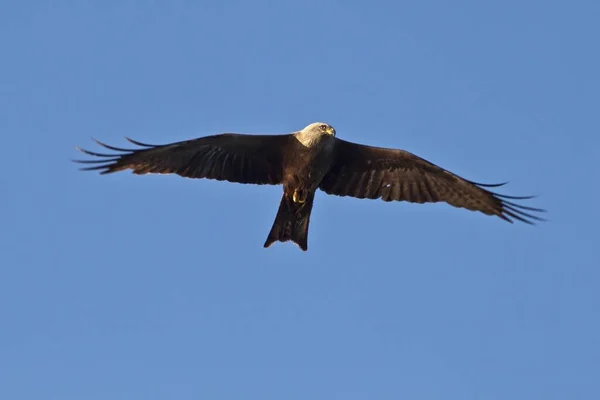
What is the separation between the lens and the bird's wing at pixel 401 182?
20.2 m

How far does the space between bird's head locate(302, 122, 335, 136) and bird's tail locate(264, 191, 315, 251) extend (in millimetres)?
1041

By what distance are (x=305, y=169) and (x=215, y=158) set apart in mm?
1441

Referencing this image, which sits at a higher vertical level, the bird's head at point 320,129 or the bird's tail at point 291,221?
the bird's head at point 320,129

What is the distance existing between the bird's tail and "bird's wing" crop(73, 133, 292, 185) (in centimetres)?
48

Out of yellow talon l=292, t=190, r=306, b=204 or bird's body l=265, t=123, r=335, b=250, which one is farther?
yellow talon l=292, t=190, r=306, b=204

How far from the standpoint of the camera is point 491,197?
20.4m

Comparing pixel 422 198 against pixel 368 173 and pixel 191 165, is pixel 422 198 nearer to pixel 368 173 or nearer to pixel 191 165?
pixel 368 173

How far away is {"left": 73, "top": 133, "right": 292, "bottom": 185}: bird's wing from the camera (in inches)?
746

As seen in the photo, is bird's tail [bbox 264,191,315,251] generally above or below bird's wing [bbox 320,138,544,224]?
below

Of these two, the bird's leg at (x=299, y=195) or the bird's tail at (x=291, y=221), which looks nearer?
the bird's leg at (x=299, y=195)

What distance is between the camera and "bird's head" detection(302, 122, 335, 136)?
18875 mm

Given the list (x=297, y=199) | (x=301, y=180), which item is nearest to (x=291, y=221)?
(x=297, y=199)

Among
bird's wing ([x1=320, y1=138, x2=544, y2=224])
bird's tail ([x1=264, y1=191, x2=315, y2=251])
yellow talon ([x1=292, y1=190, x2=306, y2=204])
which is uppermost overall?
bird's wing ([x1=320, y1=138, x2=544, y2=224])

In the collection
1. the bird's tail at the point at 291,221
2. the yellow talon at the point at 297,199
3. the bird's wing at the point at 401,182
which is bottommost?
the bird's tail at the point at 291,221
